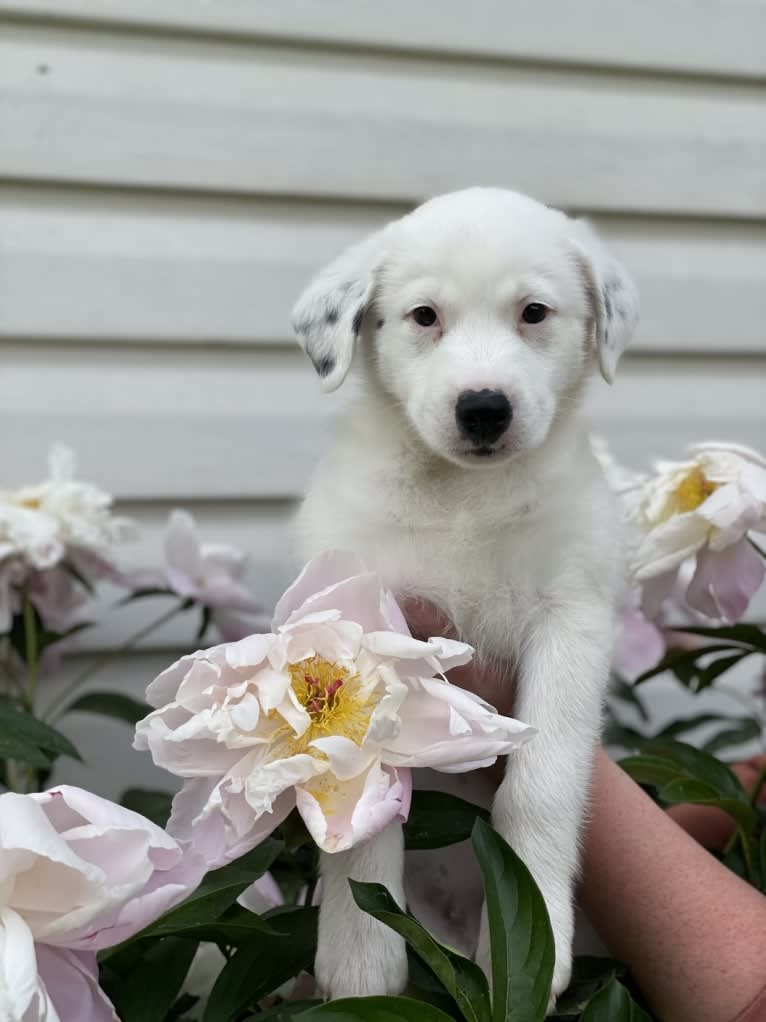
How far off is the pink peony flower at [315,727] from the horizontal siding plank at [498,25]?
1.63 m

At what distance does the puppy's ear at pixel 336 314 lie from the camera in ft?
4.28

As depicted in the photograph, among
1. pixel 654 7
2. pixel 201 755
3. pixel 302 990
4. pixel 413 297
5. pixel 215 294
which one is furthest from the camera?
pixel 654 7

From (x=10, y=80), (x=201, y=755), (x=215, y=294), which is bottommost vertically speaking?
(x=201, y=755)

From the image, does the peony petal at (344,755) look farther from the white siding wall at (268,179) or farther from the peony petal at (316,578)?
the white siding wall at (268,179)

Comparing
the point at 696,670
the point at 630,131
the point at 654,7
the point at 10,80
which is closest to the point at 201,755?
the point at 696,670

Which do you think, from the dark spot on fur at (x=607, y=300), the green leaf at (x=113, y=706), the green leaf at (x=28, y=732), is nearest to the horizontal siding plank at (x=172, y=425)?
the green leaf at (x=113, y=706)

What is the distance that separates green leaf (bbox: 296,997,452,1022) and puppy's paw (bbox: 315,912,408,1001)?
0.63 ft

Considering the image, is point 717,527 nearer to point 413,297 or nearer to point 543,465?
point 543,465

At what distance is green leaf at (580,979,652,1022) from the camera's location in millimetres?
879

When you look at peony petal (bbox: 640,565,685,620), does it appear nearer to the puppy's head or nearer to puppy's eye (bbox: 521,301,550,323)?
the puppy's head

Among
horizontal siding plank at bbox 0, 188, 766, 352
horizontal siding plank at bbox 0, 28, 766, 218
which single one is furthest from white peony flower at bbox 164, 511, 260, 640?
horizontal siding plank at bbox 0, 28, 766, 218

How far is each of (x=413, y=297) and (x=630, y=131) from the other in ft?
4.58

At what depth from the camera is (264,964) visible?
0.99 m

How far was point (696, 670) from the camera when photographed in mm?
1695
